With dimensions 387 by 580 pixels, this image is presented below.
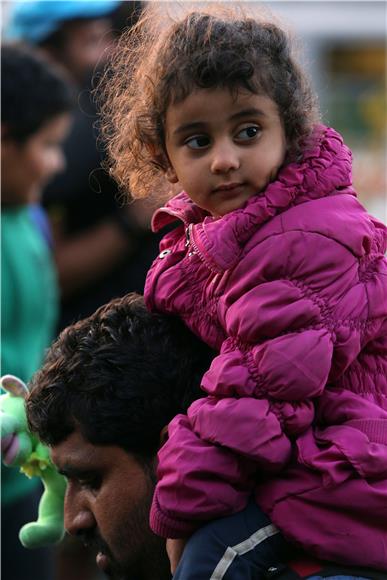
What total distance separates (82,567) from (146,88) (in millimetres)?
3862

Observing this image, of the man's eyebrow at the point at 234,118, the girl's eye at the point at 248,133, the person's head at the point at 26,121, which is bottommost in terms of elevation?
the person's head at the point at 26,121

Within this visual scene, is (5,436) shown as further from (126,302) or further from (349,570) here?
(349,570)

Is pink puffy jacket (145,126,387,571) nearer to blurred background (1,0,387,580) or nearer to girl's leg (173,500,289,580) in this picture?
girl's leg (173,500,289,580)

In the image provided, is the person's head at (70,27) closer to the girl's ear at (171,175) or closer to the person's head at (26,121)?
the person's head at (26,121)

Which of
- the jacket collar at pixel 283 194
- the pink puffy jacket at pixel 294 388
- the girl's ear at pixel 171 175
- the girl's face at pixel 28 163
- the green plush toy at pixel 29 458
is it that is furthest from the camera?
the girl's face at pixel 28 163

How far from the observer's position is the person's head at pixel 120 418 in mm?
2430

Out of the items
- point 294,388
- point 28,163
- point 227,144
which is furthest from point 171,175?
point 28,163

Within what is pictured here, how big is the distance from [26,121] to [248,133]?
2.52 m

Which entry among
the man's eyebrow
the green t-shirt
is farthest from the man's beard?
the green t-shirt

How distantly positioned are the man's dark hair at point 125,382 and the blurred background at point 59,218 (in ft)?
4.11

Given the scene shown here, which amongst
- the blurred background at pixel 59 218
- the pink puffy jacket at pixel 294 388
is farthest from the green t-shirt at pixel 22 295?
the pink puffy jacket at pixel 294 388

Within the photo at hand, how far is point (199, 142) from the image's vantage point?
236 cm

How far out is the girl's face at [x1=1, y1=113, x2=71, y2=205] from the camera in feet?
15.3

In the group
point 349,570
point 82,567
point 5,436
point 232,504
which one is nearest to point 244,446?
point 232,504
